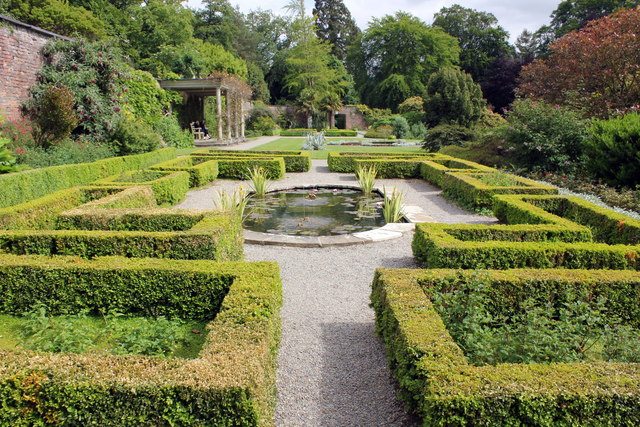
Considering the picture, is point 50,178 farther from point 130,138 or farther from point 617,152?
point 617,152

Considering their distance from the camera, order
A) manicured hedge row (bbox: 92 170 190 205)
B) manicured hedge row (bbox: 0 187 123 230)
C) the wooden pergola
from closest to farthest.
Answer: manicured hedge row (bbox: 0 187 123 230)
manicured hedge row (bbox: 92 170 190 205)
the wooden pergola

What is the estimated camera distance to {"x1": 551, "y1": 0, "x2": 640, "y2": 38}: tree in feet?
104

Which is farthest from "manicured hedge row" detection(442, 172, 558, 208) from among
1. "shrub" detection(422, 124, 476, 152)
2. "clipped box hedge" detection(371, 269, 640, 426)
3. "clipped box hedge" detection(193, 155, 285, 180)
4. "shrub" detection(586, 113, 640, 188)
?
"shrub" detection(422, 124, 476, 152)

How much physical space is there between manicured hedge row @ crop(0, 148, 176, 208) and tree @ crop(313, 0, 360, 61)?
155 ft

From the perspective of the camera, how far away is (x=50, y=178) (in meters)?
8.15

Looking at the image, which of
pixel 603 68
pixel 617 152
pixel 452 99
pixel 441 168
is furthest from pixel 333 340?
pixel 452 99

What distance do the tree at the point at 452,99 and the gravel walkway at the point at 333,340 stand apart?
15.2 meters

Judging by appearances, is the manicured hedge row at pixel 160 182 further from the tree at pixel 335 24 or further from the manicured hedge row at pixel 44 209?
the tree at pixel 335 24

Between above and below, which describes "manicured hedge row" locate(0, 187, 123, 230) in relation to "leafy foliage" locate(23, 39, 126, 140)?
below

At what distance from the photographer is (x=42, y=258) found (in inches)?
151

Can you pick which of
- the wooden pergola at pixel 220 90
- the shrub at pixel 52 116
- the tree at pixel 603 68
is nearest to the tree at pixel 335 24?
the wooden pergola at pixel 220 90

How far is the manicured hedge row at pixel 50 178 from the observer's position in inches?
278

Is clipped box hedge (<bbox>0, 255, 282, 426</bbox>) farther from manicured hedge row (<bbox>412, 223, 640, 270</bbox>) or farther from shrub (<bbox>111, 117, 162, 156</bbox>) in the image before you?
shrub (<bbox>111, 117, 162, 156</bbox>)

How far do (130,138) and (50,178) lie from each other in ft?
15.5
